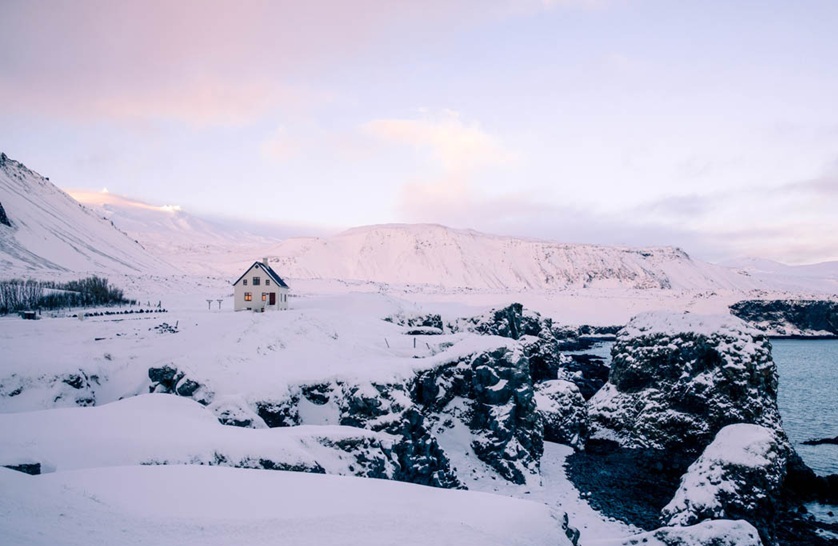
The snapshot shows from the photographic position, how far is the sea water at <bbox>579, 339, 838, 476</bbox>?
3803 centimetres

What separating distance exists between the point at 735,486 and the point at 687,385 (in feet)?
47.3

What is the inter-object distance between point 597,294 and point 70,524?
178 m

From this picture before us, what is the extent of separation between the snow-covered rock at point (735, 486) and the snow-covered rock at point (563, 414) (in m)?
15.5

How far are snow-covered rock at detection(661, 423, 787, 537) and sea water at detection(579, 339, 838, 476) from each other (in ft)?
44.3

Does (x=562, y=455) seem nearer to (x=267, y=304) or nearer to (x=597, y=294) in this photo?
(x=267, y=304)

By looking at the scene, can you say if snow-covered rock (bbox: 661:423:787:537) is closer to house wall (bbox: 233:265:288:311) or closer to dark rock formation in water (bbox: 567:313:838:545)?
dark rock formation in water (bbox: 567:313:838:545)

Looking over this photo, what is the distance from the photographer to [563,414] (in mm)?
43281

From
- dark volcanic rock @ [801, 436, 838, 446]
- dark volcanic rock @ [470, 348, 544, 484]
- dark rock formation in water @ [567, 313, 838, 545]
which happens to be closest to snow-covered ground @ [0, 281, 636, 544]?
dark volcanic rock @ [470, 348, 544, 484]

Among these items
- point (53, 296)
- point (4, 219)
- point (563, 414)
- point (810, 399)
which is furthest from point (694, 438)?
point (4, 219)

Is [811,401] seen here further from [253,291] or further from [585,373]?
[253,291]

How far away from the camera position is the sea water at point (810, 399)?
125ft

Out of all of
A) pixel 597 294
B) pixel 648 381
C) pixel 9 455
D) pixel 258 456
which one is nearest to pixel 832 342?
pixel 597 294

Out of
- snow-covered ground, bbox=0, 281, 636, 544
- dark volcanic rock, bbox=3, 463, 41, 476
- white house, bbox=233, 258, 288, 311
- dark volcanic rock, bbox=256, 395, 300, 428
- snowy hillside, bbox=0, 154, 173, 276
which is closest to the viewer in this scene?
snow-covered ground, bbox=0, 281, 636, 544

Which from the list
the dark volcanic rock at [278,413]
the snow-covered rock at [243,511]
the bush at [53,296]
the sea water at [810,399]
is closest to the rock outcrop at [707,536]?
the snow-covered rock at [243,511]
